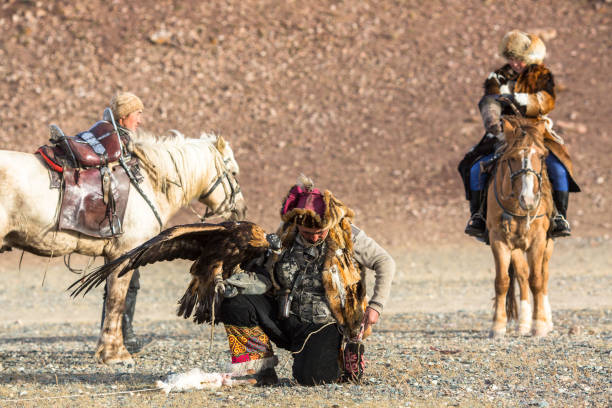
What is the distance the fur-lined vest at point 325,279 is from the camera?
257 inches

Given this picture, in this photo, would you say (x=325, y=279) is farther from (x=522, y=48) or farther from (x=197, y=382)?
(x=522, y=48)

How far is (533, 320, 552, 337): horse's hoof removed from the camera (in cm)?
962

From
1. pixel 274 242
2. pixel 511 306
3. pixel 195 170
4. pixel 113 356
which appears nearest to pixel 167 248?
pixel 274 242

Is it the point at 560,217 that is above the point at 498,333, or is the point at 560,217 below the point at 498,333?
above

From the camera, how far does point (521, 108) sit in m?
10.1

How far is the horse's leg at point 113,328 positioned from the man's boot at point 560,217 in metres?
4.50

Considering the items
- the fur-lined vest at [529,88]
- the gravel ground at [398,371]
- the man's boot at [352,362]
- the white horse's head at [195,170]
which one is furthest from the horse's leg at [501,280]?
the man's boot at [352,362]

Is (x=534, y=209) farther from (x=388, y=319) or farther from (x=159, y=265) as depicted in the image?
(x=159, y=265)

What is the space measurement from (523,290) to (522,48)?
8.44 feet

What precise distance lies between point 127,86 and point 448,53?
10532 mm

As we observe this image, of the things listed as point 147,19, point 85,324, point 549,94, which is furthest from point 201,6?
point 549,94

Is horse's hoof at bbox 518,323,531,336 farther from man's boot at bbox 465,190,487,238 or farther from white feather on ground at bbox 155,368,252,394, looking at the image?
white feather on ground at bbox 155,368,252,394

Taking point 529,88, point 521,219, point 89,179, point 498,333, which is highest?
point 529,88

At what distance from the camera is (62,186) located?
26.9ft
